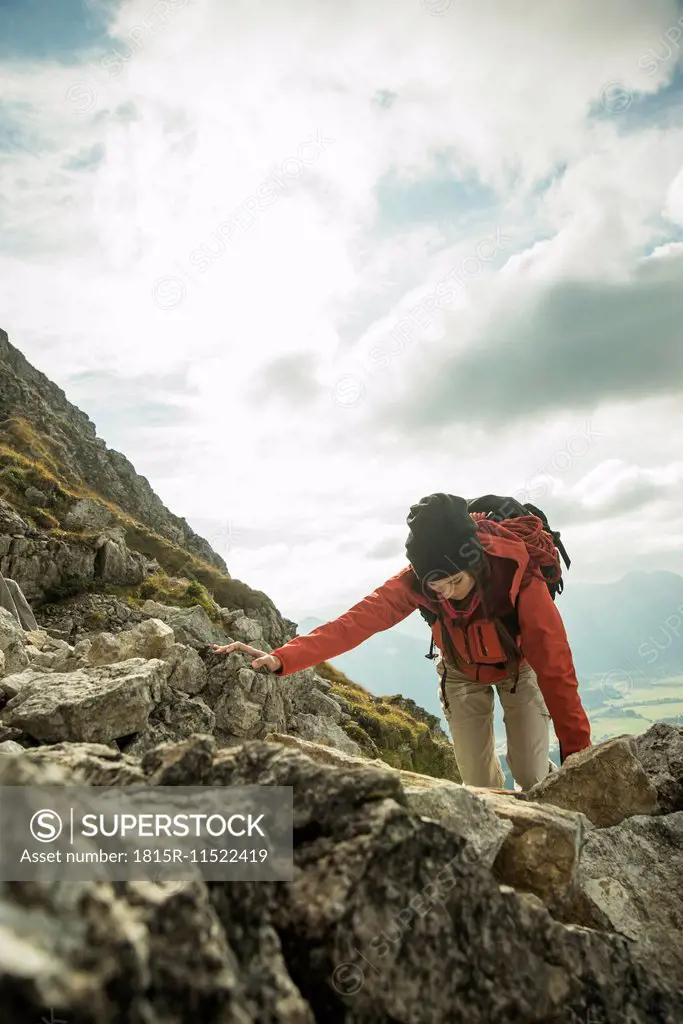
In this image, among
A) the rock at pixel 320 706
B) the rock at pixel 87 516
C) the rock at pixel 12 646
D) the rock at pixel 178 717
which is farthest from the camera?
the rock at pixel 87 516

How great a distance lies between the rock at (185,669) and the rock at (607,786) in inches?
516

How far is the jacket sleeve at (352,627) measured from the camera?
10664 mm

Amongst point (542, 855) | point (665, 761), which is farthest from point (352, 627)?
point (665, 761)

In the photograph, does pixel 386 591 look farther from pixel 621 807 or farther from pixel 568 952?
pixel 568 952

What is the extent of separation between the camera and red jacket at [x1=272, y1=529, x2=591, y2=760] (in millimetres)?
9047

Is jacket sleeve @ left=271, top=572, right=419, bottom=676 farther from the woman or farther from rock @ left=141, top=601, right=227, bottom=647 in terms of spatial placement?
rock @ left=141, top=601, right=227, bottom=647

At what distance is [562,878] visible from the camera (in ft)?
19.6

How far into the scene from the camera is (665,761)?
353 inches

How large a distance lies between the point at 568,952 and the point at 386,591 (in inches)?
269

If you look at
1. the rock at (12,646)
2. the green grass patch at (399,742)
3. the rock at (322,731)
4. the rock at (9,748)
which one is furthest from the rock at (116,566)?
the rock at (9,748)

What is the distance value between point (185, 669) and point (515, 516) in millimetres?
12524

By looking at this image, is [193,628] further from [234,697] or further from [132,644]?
[132,644]

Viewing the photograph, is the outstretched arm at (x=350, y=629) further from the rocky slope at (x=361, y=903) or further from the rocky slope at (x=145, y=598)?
the rocky slope at (x=145, y=598)

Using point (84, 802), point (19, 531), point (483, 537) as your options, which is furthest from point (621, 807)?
point (19, 531)
